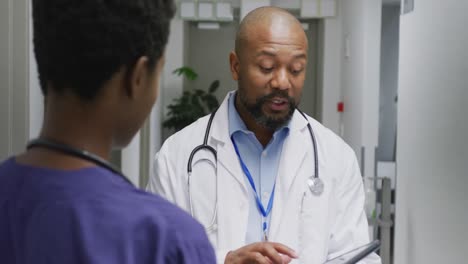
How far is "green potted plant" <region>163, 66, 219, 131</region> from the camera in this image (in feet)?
15.7

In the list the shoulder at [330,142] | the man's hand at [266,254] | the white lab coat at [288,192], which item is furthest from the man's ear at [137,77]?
the shoulder at [330,142]

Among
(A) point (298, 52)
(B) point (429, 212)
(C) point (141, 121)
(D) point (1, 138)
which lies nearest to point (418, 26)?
(B) point (429, 212)

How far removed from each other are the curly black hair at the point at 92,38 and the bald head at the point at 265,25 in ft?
2.63

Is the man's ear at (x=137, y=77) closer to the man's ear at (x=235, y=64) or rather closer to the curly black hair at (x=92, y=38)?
the curly black hair at (x=92, y=38)

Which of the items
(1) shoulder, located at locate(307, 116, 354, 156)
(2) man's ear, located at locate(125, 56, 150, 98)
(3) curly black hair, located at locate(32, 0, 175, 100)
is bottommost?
(1) shoulder, located at locate(307, 116, 354, 156)

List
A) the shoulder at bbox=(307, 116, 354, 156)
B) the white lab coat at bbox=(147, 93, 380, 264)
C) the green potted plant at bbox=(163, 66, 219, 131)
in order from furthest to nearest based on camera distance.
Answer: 1. the green potted plant at bbox=(163, 66, 219, 131)
2. the shoulder at bbox=(307, 116, 354, 156)
3. the white lab coat at bbox=(147, 93, 380, 264)

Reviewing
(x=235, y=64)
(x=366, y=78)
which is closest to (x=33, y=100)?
(x=235, y=64)

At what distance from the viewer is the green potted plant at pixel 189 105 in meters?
4.78

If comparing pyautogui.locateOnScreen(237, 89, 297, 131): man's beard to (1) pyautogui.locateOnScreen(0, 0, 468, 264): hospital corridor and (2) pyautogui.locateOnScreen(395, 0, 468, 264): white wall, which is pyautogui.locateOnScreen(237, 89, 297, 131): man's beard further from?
(2) pyautogui.locateOnScreen(395, 0, 468, 264): white wall

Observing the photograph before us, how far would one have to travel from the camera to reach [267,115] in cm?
129

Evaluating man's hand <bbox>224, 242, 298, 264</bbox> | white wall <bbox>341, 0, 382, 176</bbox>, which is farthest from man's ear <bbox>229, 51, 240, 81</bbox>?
white wall <bbox>341, 0, 382, 176</bbox>

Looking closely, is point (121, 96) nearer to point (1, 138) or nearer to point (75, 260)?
point (75, 260)

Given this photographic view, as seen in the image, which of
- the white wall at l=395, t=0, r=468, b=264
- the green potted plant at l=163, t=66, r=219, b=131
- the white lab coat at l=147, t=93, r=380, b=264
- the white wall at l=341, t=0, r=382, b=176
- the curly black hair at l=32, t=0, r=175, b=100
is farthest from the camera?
the green potted plant at l=163, t=66, r=219, b=131

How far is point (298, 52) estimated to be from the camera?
1.28m
